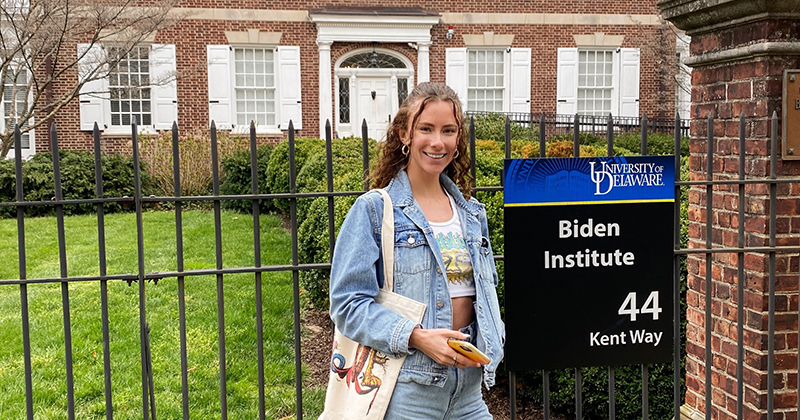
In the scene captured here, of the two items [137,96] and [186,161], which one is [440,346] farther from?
[137,96]

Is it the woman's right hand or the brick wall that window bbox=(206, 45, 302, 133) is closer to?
the brick wall

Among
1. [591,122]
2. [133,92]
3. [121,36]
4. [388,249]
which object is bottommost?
[388,249]

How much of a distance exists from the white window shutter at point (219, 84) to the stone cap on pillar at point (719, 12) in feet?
50.5

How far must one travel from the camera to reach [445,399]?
6.98 ft

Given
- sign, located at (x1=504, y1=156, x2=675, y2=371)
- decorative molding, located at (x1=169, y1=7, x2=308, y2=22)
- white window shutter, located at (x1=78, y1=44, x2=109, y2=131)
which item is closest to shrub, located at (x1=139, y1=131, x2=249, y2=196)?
white window shutter, located at (x1=78, y1=44, x2=109, y2=131)

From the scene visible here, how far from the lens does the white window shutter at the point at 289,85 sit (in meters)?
18.2

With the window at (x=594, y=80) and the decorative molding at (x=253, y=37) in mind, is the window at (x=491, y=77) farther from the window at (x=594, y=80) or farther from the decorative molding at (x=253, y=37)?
the decorative molding at (x=253, y=37)

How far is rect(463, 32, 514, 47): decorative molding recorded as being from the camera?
1892cm

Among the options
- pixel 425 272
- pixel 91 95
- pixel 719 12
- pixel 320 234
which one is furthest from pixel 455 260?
pixel 91 95

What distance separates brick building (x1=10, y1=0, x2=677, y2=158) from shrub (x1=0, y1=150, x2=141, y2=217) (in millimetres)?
3608

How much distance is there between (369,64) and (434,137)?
1704 centimetres

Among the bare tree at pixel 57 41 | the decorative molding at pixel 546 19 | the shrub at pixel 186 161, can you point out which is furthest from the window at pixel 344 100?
the bare tree at pixel 57 41

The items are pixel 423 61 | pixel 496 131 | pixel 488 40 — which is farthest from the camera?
pixel 488 40

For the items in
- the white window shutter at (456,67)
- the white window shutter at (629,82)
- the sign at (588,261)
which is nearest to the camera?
the sign at (588,261)
